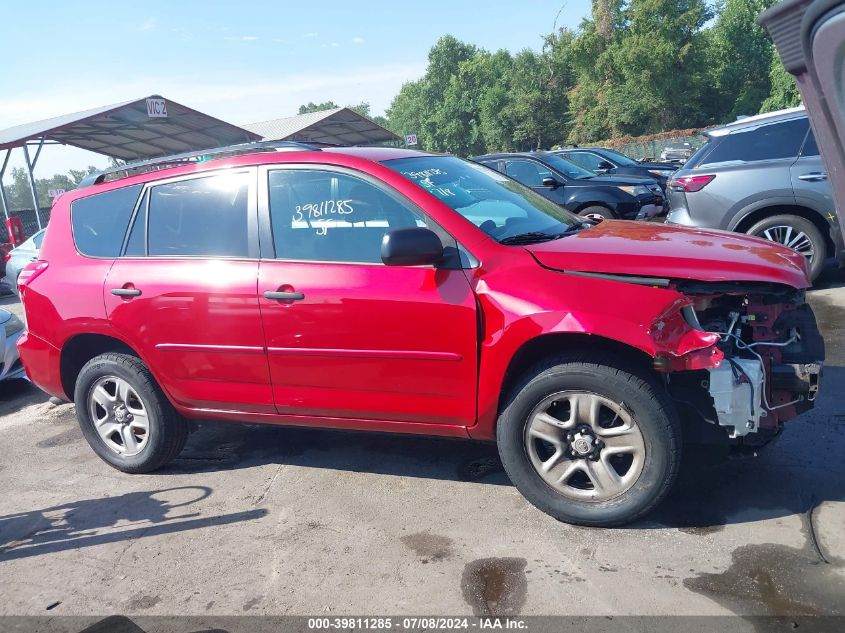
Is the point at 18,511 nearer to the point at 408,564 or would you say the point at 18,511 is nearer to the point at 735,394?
the point at 408,564

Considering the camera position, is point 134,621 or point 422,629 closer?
point 422,629

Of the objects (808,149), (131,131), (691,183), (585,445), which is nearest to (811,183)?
(808,149)

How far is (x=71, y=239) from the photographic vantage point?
4.65 metres

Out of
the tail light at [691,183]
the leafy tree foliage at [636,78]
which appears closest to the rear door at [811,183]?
the tail light at [691,183]

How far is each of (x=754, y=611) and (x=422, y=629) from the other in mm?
1255

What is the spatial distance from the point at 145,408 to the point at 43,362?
2.89 feet

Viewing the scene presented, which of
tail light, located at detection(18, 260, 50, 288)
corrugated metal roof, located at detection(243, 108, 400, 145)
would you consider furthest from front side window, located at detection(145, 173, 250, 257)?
corrugated metal roof, located at detection(243, 108, 400, 145)

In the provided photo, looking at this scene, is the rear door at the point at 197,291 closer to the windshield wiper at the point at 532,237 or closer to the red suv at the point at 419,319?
the red suv at the point at 419,319

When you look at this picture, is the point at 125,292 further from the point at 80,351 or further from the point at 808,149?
the point at 808,149

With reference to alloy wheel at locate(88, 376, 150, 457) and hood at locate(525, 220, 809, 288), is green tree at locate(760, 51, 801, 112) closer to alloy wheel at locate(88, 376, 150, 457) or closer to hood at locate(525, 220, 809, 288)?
hood at locate(525, 220, 809, 288)

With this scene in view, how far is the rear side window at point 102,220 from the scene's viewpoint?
4.48 meters

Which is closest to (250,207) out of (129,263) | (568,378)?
(129,263)

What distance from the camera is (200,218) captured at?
4191mm

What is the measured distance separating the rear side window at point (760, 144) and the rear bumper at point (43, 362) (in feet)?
20.9
